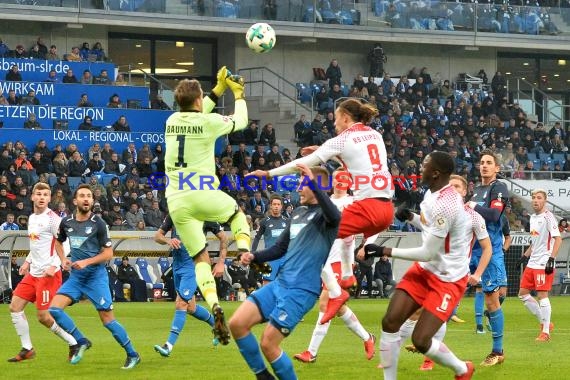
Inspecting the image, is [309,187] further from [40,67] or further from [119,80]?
[119,80]

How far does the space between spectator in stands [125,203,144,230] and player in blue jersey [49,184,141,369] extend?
17.1 meters

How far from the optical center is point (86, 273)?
13.6 meters

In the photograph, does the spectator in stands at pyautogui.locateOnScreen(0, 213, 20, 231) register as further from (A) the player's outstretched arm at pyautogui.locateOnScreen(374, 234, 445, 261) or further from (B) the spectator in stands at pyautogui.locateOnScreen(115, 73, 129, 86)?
(A) the player's outstretched arm at pyautogui.locateOnScreen(374, 234, 445, 261)

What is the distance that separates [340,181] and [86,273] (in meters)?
3.39

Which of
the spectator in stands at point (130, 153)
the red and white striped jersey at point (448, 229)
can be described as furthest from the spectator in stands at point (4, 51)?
the red and white striped jersey at point (448, 229)

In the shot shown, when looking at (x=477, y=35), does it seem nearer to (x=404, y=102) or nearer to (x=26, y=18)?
(x=404, y=102)

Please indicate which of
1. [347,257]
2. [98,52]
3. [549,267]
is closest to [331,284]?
[347,257]

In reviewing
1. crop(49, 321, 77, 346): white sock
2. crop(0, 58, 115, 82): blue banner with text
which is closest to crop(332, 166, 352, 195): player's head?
crop(49, 321, 77, 346): white sock

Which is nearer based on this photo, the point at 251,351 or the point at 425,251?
the point at 251,351

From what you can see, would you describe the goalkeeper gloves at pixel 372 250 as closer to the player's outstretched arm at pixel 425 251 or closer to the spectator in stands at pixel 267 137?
the player's outstretched arm at pixel 425 251

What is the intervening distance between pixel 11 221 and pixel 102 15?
40.9 ft

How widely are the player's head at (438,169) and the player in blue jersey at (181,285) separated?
14.7ft

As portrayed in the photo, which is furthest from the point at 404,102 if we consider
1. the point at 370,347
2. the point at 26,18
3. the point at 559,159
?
the point at 370,347

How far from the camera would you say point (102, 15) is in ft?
129
